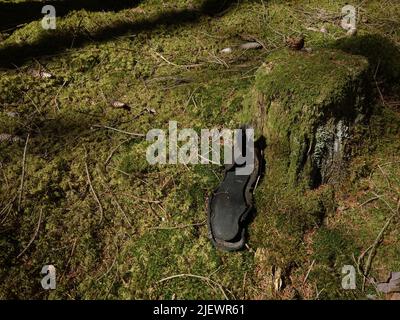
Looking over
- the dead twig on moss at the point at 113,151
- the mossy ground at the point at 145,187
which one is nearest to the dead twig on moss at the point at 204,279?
the mossy ground at the point at 145,187

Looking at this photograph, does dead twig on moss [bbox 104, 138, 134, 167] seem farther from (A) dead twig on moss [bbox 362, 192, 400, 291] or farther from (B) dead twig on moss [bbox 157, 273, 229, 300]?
(A) dead twig on moss [bbox 362, 192, 400, 291]

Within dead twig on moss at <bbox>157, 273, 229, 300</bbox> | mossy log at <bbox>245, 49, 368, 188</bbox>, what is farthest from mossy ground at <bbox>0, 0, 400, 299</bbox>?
mossy log at <bbox>245, 49, 368, 188</bbox>

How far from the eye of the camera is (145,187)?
3143 mm

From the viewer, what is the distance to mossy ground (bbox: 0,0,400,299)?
2.72 metres

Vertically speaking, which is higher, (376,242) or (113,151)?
(113,151)

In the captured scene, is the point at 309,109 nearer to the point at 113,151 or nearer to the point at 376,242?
the point at 376,242

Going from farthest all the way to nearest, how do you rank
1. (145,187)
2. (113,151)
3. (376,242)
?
(113,151), (145,187), (376,242)

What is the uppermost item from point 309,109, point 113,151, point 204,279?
point 309,109

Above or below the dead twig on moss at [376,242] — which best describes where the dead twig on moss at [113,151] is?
above

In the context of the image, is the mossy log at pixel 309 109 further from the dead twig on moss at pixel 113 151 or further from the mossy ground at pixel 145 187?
the dead twig on moss at pixel 113 151

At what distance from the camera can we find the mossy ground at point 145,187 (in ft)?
8.93

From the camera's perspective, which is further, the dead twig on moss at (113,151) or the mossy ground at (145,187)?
the dead twig on moss at (113,151)

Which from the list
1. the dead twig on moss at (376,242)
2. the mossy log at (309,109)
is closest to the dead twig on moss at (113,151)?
the mossy log at (309,109)

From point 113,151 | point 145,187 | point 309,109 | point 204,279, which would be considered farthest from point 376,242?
point 113,151
